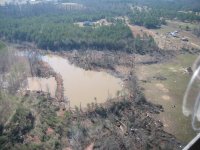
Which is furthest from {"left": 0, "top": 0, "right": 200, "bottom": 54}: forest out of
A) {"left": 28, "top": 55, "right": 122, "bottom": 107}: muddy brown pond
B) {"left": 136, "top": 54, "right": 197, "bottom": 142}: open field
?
{"left": 28, "top": 55, "right": 122, "bottom": 107}: muddy brown pond

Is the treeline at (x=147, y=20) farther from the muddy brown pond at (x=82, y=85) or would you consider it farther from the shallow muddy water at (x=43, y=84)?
the shallow muddy water at (x=43, y=84)

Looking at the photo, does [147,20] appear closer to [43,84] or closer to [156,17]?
[156,17]

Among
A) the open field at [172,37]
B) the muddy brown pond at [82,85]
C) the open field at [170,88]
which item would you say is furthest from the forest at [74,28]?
the muddy brown pond at [82,85]

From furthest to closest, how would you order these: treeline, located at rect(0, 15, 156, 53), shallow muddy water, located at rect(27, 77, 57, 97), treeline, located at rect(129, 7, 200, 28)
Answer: treeline, located at rect(129, 7, 200, 28) → treeline, located at rect(0, 15, 156, 53) → shallow muddy water, located at rect(27, 77, 57, 97)

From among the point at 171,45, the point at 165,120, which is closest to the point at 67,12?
the point at 171,45

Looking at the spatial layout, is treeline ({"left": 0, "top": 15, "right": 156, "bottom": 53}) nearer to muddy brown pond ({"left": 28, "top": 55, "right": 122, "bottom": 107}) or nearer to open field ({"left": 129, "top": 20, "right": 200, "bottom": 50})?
open field ({"left": 129, "top": 20, "right": 200, "bottom": 50})

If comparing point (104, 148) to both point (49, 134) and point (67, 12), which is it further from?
point (67, 12)
